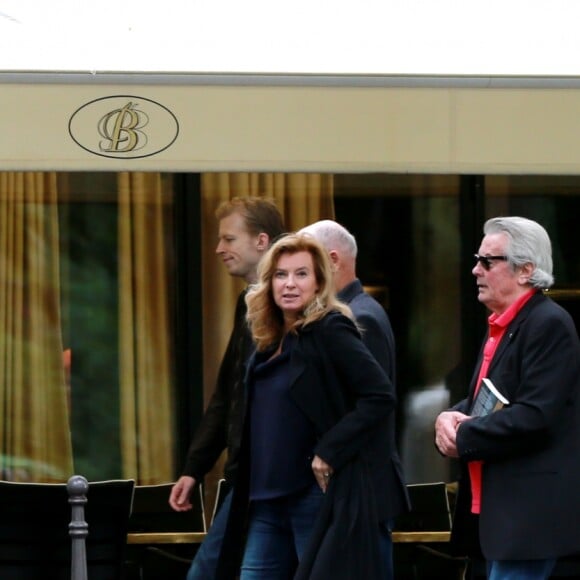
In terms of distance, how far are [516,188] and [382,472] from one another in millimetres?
2710

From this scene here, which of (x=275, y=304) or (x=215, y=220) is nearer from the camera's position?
(x=275, y=304)

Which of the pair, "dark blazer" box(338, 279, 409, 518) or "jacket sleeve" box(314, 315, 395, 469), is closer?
"jacket sleeve" box(314, 315, 395, 469)

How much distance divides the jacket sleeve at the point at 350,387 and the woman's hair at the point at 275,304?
75 mm

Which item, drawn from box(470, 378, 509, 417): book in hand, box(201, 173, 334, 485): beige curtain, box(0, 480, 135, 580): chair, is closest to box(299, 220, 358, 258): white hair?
box(470, 378, 509, 417): book in hand

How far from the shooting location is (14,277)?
8125mm

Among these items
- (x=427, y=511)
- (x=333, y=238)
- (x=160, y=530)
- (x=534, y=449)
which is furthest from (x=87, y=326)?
(x=534, y=449)

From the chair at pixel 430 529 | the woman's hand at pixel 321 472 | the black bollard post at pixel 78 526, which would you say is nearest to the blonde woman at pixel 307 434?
the woman's hand at pixel 321 472

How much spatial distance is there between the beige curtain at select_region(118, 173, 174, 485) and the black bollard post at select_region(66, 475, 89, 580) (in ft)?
5.75

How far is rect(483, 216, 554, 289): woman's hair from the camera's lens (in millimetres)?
5598

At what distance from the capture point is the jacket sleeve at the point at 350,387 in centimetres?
565

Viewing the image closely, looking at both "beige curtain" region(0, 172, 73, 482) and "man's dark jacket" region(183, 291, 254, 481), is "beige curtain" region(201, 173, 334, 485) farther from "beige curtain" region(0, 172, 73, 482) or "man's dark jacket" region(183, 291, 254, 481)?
"man's dark jacket" region(183, 291, 254, 481)

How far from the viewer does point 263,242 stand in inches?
270

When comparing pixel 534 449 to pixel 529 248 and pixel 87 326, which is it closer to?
pixel 529 248

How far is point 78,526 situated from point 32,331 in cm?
194
